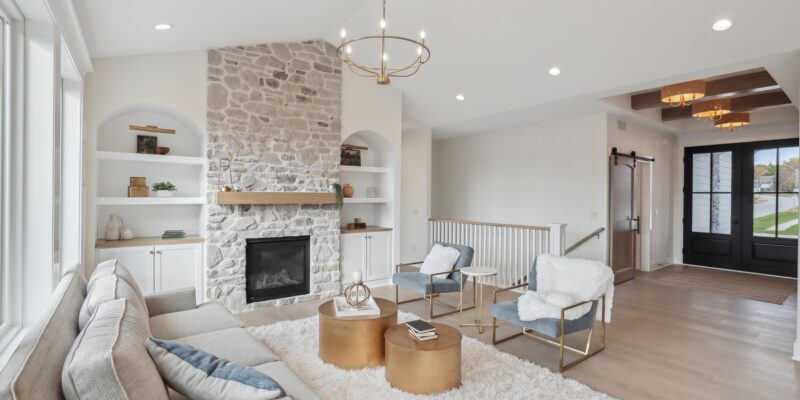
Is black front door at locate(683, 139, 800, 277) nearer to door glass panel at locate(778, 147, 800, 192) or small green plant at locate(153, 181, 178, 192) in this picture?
door glass panel at locate(778, 147, 800, 192)

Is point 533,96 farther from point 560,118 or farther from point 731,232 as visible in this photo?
point 731,232

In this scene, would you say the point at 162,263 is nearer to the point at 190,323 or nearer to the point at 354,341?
the point at 190,323

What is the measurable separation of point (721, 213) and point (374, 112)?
6741 mm

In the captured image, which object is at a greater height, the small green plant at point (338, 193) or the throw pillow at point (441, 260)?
the small green plant at point (338, 193)

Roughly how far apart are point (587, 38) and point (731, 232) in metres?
5.81

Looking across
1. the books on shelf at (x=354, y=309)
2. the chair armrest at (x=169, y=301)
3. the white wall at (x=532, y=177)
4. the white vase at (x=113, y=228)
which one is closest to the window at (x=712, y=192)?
the white wall at (x=532, y=177)

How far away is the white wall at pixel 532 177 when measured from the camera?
6.70 meters

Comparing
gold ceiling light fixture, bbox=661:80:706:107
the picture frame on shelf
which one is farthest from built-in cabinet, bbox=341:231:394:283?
gold ceiling light fixture, bbox=661:80:706:107

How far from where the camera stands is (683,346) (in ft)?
13.2

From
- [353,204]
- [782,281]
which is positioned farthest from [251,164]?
[782,281]

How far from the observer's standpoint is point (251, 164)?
5266 millimetres

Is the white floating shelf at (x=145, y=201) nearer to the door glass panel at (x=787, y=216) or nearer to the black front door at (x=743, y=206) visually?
the black front door at (x=743, y=206)

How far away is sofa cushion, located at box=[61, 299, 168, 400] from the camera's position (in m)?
1.39

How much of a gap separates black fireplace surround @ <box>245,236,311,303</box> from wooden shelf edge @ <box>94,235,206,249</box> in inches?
25.0
